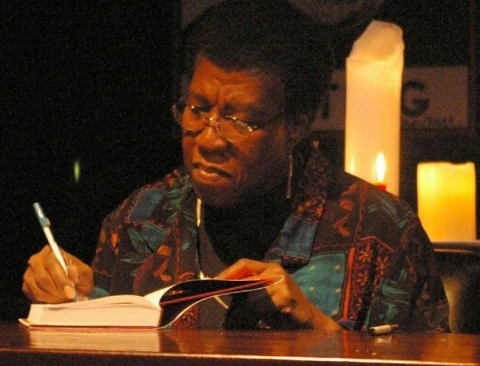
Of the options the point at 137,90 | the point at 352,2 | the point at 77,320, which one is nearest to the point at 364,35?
the point at 352,2

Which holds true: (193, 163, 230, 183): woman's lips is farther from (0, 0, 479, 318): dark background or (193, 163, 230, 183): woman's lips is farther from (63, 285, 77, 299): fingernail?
(0, 0, 479, 318): dark background

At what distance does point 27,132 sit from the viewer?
3.81 metres

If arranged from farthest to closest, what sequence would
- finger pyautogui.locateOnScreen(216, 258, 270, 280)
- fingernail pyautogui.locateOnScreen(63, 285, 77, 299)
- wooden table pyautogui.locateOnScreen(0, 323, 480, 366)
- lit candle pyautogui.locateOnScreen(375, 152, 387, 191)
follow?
lit candle pyautogui.locateOnScreen(375, 152, 387, 191), fingernail pyautogui.locateOnScreen(63, 285, 77, 299), finger pyautogui.locateOnScreen(216, 258, 270, 280), wooden table pyautogui.locateOnScreen(0, 323, 480, 366)

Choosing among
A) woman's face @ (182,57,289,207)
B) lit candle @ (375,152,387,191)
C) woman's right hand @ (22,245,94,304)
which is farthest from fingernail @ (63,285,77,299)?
lit candle @ (375,152,387,191)

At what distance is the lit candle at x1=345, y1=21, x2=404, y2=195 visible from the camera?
2363 millimetres

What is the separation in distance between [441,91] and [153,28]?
126 cm

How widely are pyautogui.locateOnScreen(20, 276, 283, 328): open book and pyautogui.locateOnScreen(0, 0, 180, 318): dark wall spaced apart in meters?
2.13

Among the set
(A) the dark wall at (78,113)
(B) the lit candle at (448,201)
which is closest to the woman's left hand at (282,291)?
(B) the lit candle at (448,201)

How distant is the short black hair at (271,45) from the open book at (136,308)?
0.59 metres

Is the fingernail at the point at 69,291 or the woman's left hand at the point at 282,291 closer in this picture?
the woman's left hand at the point at 282,291

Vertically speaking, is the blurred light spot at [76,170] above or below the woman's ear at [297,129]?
below

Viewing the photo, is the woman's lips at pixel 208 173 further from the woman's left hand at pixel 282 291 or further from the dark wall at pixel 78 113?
the dark wall at pixel 78 113

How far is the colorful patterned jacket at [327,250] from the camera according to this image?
1.99 meters

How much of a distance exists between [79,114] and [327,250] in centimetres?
197
